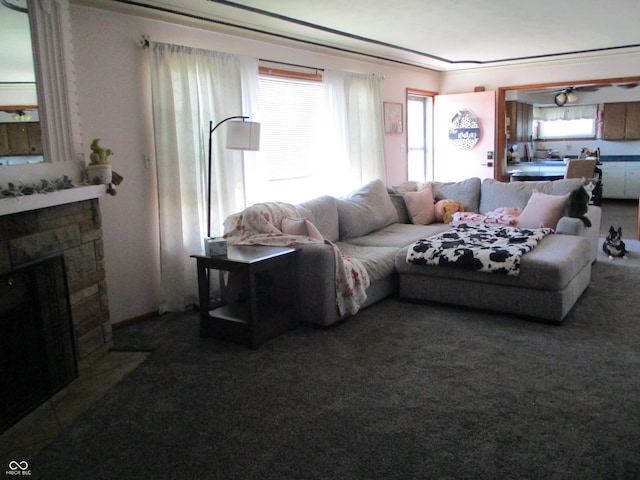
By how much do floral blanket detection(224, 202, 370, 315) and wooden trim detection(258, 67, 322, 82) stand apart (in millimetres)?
1488

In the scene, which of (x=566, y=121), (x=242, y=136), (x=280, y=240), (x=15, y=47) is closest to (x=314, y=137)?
(x=242, y=136)

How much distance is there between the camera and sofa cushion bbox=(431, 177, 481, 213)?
566 centimetres

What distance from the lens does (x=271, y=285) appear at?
3775 millimetres

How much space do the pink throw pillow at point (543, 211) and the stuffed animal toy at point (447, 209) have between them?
80cm

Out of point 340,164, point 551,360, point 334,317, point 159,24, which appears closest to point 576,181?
point 340,164

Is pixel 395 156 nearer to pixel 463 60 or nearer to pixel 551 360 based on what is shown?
pixel 463 60

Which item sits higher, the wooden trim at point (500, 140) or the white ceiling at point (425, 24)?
the white ceiling at point (425, 24)

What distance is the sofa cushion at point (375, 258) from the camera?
3.96 meters

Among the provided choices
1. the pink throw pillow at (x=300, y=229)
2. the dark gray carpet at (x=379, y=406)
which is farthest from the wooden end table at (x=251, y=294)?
the pink throw pillow at (x=300, y=229)

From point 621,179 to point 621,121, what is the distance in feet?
3.82

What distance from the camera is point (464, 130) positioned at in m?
7.46

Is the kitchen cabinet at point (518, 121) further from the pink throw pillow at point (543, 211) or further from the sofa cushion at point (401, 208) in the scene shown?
the pink throw pillow at point (543, 211)

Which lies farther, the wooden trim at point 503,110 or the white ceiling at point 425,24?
the wooden trim at point 503,110

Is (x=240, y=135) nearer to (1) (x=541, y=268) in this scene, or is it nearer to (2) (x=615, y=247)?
(1) (x=541, y=268)
